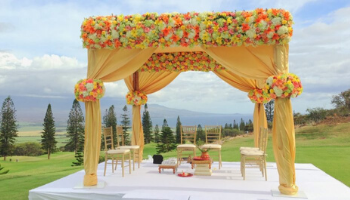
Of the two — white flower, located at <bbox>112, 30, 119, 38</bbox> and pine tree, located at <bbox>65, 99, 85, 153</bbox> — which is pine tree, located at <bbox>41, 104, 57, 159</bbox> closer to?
pine tree, located at <bbox>65, 99, 85, 153</bbox>

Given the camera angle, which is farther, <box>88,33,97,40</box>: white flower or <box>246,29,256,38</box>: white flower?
<box>88,33,97,40</box>: white flower

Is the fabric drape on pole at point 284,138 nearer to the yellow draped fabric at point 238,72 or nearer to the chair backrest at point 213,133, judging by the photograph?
the yellow draped fabric at point 238,72

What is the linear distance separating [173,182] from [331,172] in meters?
5.33

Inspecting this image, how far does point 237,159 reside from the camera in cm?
1069

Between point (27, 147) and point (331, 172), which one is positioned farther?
point (27, 147)

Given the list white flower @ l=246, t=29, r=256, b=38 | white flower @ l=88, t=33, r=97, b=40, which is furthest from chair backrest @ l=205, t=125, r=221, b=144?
white flower @ l=88, t=33, r=97, b=40

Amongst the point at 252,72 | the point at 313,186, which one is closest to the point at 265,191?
the point at 313,186

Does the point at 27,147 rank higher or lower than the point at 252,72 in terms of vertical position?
lower

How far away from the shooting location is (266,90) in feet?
16.4

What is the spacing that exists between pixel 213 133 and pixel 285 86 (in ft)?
11.3

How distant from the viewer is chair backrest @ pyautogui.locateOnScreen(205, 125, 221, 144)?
7689mm

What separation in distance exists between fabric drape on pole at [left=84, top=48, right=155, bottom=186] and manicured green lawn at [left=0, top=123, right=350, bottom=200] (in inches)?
90.8

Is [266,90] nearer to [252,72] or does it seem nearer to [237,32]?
[252,72]

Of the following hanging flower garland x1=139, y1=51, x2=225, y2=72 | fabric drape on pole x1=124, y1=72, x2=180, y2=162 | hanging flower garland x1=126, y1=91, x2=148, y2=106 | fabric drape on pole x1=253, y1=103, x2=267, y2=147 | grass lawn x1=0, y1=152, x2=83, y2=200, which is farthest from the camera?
fabric drape on pole x1=124, y1=72, x2=180, y2=162
